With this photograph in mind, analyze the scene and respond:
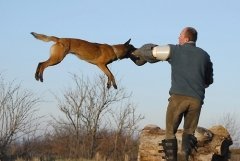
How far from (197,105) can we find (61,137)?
72.6ft

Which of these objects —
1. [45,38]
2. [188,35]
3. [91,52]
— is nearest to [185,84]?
[188,35]

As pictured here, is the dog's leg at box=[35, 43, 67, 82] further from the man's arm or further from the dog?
the man's arm

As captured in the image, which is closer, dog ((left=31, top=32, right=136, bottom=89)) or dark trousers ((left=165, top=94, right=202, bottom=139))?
dark trousers ((left=165, top=94, right=202, bottom=139))

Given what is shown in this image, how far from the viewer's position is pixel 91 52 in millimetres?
8359

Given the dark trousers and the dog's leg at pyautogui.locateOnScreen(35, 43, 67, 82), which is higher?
the dog's leg at pyautogui.locateOnScreen(35, 43, 67, 82)

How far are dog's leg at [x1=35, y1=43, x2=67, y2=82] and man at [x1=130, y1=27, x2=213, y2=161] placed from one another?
9.97 ft

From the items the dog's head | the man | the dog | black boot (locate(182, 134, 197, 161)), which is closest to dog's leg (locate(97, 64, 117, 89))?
the dog

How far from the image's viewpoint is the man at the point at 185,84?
5.19m

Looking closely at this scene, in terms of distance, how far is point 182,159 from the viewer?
520 centimetres

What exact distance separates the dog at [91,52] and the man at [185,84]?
105 inches

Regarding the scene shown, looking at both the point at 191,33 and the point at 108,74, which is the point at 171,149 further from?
the point at 108,74

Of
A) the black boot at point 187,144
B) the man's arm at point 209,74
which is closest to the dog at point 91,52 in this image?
the man's arm at point 209,74

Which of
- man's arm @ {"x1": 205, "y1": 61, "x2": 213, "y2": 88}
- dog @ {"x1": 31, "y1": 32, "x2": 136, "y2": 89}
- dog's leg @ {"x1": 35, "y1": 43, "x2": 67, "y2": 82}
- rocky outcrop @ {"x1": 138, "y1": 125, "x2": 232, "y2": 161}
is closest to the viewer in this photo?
man's arm @ {"x1": 205, "y1": 61, "x2": 213, "y2": 88}

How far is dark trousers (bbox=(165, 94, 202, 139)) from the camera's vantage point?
5.21m
